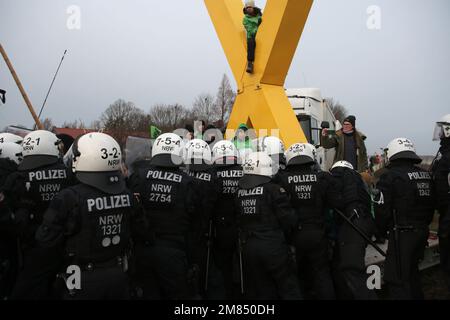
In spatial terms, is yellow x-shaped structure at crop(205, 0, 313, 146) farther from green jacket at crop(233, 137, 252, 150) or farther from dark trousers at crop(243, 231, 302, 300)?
dark trousers at crop(243, 231, 302, 300)

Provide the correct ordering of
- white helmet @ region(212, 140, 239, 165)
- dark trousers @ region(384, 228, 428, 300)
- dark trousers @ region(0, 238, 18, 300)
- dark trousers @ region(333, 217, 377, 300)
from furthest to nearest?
white helmet @ region(212, 140, 239, 165) < dark trousers @ region(333, 217, 377, 300) < dark trousers @ region(384, 228, 428, 300) < dark trousers @ region(0, 238, 18, 300)

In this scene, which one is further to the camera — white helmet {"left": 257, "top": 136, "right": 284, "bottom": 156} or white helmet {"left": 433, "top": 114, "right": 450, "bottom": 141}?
white helmet {"left": 257, "top": 136, "right": 284, "bottom": 156}

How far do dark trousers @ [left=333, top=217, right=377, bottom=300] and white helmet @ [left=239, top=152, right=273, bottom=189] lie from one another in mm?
1648

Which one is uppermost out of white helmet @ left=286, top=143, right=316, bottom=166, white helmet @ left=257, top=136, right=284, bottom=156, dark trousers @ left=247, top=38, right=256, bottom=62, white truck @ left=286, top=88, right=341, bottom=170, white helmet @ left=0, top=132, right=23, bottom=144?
dark trousers @ left=247, top=38, right=256, bottom=62

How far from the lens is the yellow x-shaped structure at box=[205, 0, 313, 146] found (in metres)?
6.34

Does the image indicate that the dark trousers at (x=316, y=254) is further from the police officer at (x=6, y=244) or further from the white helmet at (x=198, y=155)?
the police officer at (x=6, y=244)

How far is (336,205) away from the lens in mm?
4840

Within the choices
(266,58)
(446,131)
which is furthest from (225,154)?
(446,131)

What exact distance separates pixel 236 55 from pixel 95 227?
5.29 meters

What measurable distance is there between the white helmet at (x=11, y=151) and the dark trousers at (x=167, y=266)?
7.06 feet

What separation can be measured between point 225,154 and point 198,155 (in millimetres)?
420

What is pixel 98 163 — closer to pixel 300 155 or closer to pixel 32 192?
pixel 32 192

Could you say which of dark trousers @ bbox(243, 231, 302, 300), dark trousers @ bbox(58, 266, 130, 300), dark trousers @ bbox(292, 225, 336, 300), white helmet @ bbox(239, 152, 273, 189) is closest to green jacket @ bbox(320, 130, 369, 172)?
dark trousers @ bbox(292, 225, 336, 300)

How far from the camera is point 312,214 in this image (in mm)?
4727
